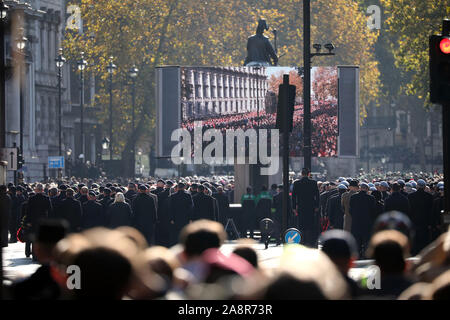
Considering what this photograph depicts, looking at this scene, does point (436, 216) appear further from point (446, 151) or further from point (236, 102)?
point (236, 102)

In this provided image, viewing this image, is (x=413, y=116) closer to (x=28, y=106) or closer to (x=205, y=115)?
(x=28, y=106)

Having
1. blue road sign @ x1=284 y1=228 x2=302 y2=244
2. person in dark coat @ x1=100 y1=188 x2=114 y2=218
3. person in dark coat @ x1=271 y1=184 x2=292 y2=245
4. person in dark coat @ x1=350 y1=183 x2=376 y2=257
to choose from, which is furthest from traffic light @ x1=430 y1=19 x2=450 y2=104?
person in dark coat @ x1=271 y1=184 x2=292 y2=245

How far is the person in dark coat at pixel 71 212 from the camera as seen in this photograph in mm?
22547

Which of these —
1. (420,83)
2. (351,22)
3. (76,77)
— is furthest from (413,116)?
(420,83)

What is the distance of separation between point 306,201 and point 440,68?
10724 millimetres

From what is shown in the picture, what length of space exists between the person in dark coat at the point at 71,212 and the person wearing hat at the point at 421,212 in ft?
20.2

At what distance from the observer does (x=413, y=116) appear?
311 feet

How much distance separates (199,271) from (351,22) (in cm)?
7248

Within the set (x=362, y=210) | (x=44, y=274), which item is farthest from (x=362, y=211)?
(x=44, y=274)

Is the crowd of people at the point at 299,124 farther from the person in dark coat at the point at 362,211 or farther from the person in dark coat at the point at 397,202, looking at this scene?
the person in dark coat at the point at 397,202

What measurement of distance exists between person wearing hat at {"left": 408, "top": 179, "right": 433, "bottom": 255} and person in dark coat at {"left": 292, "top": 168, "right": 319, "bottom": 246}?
2322 millimetres

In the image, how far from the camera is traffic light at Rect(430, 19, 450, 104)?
12922mm

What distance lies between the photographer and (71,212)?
2261 cm

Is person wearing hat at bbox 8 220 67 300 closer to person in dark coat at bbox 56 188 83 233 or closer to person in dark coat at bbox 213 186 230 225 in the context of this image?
person in dark coat at bbox 56 188 83 233
